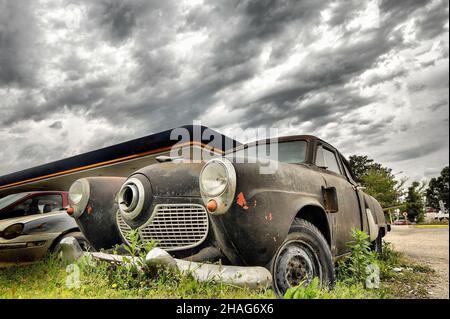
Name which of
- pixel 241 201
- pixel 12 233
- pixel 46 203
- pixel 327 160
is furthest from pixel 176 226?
pixel 46 203

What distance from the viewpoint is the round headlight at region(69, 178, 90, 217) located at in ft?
10.5

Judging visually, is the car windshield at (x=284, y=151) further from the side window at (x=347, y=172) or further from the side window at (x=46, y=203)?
the side window at (x=46, y=203)

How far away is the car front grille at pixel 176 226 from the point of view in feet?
7.77

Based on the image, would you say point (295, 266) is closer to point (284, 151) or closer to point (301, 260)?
point (301, 260)

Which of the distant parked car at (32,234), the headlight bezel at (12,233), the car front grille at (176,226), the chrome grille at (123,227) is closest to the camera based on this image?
the car front grille at (176,226)

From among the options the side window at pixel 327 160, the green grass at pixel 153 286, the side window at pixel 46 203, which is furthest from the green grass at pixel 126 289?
the side window at pixel 46 203

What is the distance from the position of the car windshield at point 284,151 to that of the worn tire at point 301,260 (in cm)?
86

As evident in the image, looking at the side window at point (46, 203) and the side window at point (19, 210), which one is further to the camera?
the side window at point (46, 203)

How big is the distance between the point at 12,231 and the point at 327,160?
434 centimetres

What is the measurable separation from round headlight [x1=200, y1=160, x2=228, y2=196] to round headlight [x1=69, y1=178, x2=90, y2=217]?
1.67 metres

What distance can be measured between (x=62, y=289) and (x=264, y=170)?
190 centimetres

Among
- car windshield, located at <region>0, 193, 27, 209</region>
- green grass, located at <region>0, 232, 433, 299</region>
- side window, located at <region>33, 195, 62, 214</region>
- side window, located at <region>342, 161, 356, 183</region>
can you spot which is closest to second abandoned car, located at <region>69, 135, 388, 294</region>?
green grass, located at <region>0, 232, 433, 299</region>

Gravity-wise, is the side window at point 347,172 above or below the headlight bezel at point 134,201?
above

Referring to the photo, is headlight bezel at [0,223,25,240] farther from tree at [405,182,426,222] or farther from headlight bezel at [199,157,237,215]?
tree at [405,182,426,222]
